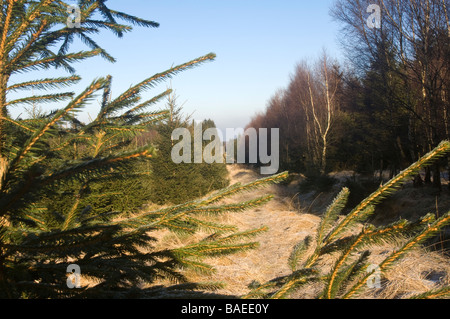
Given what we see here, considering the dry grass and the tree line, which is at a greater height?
the tree line

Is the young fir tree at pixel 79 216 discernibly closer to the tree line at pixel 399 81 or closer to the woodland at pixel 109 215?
the woodland at pixel 109 215

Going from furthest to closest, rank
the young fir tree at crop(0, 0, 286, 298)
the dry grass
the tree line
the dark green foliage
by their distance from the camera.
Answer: the dark green foliage < the tree line < the dry grass < the young fir tree at crop(0, 0, 286, 298)

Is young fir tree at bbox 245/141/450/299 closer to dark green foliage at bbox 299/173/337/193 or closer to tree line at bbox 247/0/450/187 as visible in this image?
tree line at bbox 247/0/450/187

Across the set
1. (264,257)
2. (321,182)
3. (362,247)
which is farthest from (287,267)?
(321,182)

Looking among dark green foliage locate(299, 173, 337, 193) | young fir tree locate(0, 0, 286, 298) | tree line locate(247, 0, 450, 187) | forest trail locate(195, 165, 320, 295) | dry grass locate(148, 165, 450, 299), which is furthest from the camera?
dark green foliage locate(299, 173, 337, 193)

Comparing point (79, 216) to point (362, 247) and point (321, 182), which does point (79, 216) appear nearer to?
point (362, 247)

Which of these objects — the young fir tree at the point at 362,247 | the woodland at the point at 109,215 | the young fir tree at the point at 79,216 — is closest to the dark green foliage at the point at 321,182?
the woodland at the point at 109,215

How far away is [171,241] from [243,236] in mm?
4835

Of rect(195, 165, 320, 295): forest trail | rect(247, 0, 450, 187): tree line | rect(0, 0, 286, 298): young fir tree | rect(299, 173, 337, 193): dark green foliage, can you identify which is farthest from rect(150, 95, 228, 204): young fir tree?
rect(0, 0, 286, 298): young fir tree

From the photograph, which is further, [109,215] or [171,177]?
[171,177]

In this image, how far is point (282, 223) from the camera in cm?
724

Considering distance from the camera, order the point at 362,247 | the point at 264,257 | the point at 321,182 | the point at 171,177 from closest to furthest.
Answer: the point at 362,247, the point at 264,257, the point at 171,177, the point at 321,182
